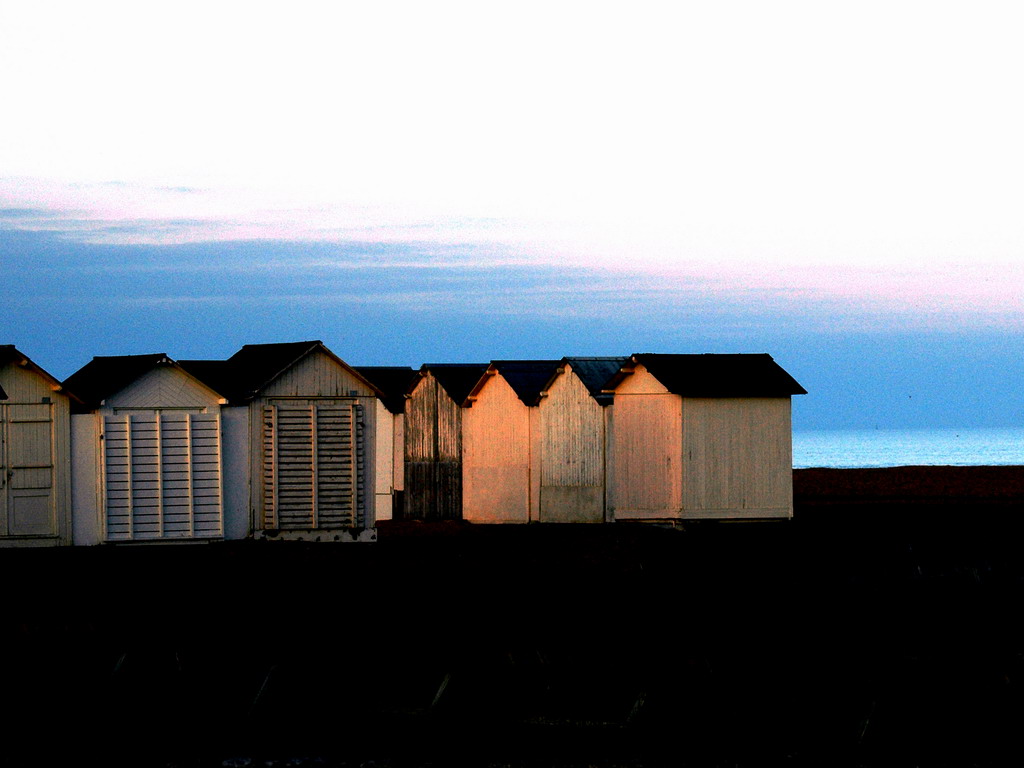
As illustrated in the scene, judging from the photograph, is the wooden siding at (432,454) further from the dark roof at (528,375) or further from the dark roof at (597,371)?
the dark roof at (597,371)

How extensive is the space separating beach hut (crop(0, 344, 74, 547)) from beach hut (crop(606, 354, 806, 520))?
522 inches

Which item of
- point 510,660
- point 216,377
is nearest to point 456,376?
point 216,377

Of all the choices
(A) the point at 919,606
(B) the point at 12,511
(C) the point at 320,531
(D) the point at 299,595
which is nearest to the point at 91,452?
(B) the point at 12,511

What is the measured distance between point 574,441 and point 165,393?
11242 millimetres

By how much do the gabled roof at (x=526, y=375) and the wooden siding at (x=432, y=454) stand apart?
3.76 ft

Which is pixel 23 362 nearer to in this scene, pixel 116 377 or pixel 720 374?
pixel 116 377

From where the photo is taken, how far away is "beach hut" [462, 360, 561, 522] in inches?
1507

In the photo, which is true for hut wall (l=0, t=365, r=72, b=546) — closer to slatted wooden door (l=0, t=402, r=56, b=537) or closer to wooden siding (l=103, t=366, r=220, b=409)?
slatted wooden door (l=0, t=402, r=56, b=537)

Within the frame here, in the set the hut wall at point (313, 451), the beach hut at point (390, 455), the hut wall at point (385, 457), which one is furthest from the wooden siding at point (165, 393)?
the hut wall at point (385, 457)

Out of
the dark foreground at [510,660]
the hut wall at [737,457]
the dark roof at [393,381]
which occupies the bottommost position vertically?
the dark foreground at [510,660]

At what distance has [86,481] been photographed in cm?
2923

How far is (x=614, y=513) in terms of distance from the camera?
36.9 metres

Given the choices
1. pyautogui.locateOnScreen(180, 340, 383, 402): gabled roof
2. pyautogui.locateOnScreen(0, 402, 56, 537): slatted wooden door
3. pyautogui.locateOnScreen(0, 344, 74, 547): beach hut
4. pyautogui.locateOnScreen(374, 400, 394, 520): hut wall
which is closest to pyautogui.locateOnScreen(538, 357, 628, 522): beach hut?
pyautogui.locateOnScreen(374, 400, 394, 520): hut wall

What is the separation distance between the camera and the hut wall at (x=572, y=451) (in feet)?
122
